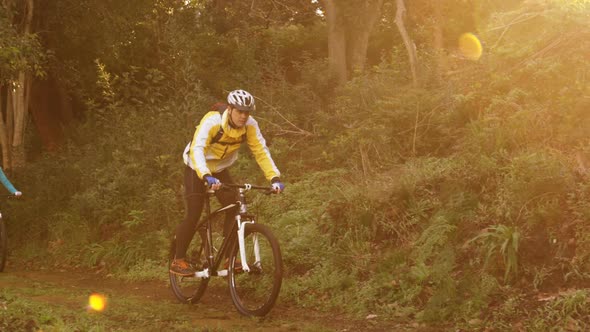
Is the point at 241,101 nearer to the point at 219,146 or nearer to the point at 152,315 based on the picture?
the point at 219,146

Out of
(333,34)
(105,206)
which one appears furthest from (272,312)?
(333,34)

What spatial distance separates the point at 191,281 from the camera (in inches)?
396

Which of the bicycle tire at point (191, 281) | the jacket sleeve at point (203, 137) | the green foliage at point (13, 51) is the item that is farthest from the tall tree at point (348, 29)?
the jacket sleeve at point (203, 137)

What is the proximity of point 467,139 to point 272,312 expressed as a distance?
419 centimetres

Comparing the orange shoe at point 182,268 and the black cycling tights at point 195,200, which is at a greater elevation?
the black cycling tights at point 195,200

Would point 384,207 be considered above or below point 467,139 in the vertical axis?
below

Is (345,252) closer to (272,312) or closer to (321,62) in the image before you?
(272,312)

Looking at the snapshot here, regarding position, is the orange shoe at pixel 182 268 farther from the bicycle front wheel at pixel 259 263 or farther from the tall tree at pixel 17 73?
the tall tree at pixel 17 73

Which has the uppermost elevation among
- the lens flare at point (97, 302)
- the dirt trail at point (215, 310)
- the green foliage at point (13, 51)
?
the green foliage at point (13, 51)

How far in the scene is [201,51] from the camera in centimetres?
2030

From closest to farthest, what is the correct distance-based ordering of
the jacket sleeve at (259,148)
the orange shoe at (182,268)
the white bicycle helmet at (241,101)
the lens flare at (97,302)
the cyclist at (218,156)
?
the white bicycle helmet at (241,101), the cyclist at (218,156), the jacket sleeve at (259,148), the lens flare at (97,302), the orange shoe at (182,268)

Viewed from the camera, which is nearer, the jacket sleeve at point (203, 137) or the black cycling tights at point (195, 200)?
the jacket sleeve at point (203, 137)

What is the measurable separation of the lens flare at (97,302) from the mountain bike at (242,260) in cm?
96

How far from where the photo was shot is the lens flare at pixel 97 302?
8.75m
